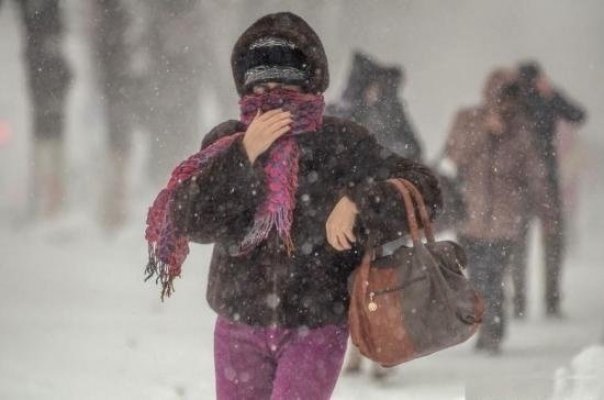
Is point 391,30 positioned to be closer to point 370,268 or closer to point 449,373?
point 449,373

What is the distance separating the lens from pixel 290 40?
169 cm

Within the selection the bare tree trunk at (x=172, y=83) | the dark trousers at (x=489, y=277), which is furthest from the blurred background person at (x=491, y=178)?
the bare tree trunk at (x=172, y=83)

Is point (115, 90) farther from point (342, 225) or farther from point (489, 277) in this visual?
point (342, 225)

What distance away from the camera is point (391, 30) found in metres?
3.84

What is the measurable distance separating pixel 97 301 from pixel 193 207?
9.40ft

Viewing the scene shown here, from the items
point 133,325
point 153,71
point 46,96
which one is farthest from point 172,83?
point 133,325

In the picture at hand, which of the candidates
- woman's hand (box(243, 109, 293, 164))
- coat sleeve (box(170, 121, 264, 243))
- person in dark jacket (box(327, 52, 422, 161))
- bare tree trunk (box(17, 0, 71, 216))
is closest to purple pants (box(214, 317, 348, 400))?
coat sleeve (box(170, 121, 264, 243))

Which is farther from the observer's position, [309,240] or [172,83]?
[172,83]

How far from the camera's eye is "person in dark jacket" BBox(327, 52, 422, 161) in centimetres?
339

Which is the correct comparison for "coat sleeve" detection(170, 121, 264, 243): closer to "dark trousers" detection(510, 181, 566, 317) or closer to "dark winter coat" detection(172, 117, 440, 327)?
"dark winter coat" detection(172, 117, 440, 327)

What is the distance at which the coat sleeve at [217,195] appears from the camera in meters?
1.62

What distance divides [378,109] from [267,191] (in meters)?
1.82

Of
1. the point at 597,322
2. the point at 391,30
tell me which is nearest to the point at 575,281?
the point at 597,322

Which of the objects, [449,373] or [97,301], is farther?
[97,301]
